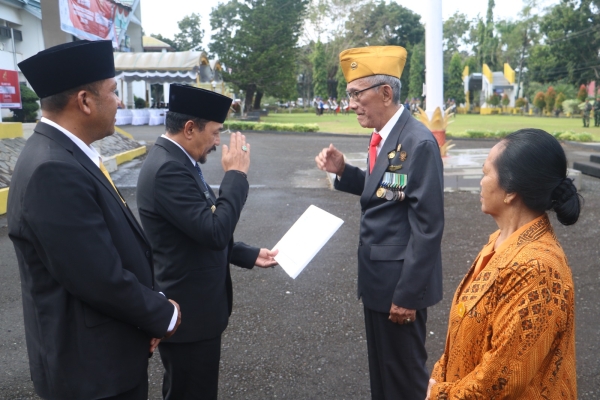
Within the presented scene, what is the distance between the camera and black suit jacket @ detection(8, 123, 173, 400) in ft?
5.54

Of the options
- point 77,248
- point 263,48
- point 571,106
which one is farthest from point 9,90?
point 571,106

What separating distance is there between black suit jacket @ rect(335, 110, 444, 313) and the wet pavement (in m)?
0.99

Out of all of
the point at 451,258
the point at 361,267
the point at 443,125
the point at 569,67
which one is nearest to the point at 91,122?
the point at 361,267

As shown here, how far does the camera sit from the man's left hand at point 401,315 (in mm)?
2561

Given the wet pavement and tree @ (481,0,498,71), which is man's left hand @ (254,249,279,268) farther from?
tree @ (481,0,498,71)

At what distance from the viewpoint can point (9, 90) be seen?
1195 centimetres

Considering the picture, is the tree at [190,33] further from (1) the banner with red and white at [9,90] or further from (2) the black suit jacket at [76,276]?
(2) the black suit jacket at [76,276]

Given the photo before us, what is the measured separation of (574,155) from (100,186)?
1630 centimetres

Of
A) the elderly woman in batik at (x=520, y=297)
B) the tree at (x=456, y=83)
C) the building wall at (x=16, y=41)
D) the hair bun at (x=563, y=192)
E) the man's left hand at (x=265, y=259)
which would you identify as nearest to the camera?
the elderly woman in batik at (x=520, y=297)

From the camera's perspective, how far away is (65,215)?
5.51 feet

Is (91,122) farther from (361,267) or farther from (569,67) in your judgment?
(569,67)

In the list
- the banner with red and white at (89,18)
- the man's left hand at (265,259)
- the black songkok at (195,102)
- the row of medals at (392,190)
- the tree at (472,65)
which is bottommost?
the man's left hand at (265,259)

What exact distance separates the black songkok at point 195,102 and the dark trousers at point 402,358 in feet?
4.33

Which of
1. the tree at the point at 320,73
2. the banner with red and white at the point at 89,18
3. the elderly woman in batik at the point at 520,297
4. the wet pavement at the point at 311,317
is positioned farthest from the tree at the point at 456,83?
the elderly woman in batik at the point at 520,297
